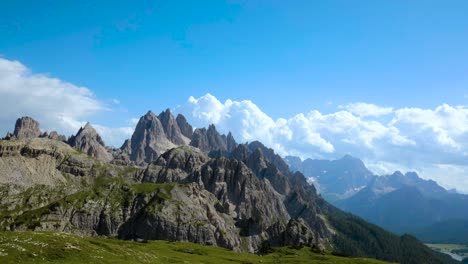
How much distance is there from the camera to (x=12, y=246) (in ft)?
227

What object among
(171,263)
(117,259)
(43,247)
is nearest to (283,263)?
(171,263)

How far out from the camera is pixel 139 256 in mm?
94812

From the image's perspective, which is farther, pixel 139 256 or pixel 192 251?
pixel 192 251

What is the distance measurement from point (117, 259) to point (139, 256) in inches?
611

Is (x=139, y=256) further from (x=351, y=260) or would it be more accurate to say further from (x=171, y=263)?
(x=351, y=260)

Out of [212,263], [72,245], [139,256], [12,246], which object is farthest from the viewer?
[212,263]

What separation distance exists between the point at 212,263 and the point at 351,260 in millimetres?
82433

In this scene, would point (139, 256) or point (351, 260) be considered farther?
point (351, 260)

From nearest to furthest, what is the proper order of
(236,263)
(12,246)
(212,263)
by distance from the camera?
1. (12,246)
2. (212,263)
3. (236,263)

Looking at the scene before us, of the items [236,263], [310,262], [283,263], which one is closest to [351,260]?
[310,262]

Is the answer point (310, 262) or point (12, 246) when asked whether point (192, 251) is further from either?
point (12, 246)

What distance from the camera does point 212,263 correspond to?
13175 cm

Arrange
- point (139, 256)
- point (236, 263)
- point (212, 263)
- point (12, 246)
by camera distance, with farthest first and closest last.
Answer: point (236, 263) → point (212, 263) → point (139, 256) → point (12, 246)

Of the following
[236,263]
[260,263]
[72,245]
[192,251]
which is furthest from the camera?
[192,251]
